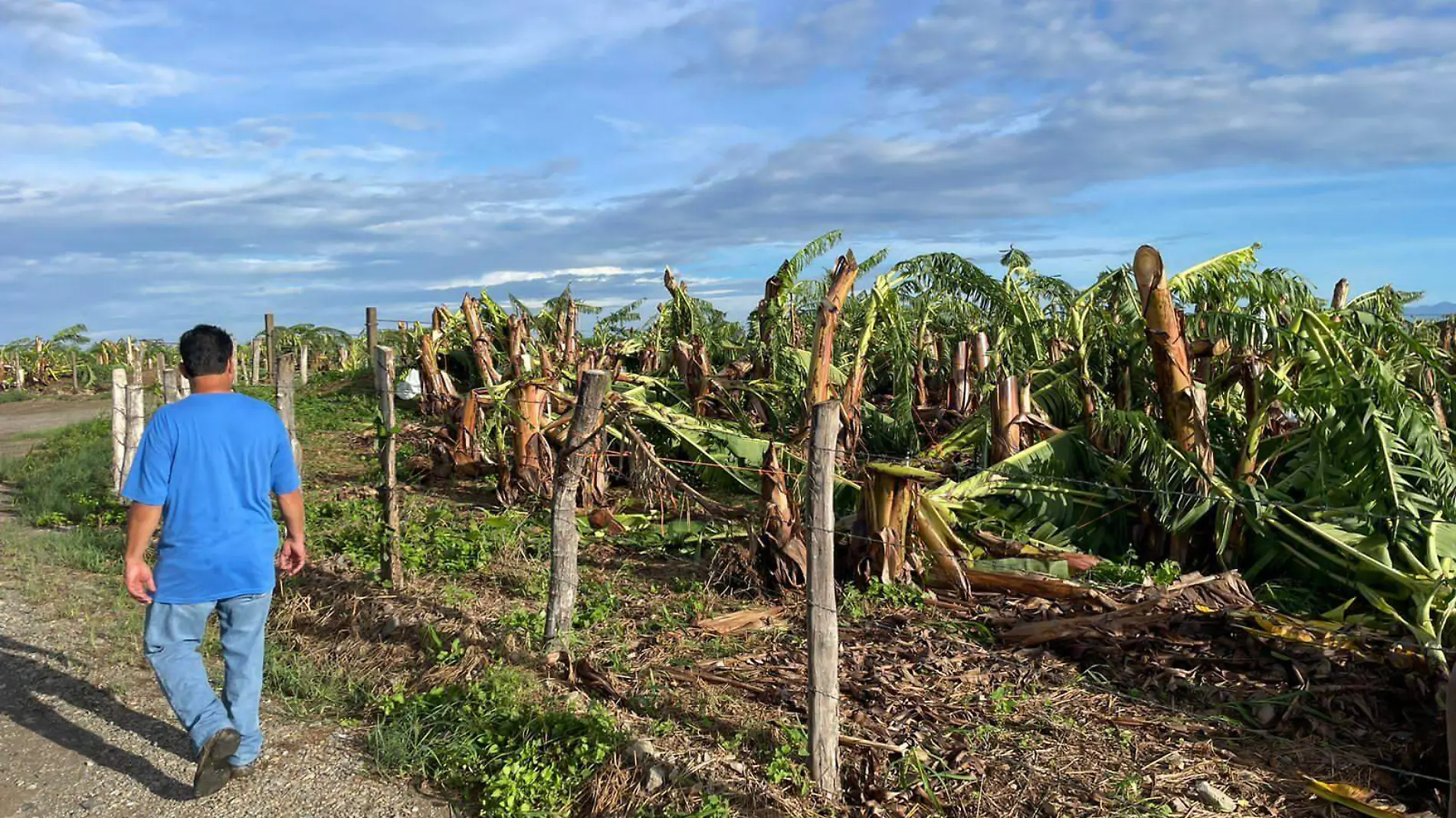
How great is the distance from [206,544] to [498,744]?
58.9 inches

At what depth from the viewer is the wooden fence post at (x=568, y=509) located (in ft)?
17.2

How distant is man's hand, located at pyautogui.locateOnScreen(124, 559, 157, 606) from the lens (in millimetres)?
4043

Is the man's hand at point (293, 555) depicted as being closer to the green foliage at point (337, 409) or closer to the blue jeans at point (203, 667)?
the blue jeans at point (203, 667)

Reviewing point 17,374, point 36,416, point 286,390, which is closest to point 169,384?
point 286,390

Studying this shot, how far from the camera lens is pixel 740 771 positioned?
13.4 feet

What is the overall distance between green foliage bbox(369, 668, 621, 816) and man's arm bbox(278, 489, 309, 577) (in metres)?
0.86

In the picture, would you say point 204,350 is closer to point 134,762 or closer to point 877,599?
point 134,762

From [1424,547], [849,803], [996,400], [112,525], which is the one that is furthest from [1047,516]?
[112,525]

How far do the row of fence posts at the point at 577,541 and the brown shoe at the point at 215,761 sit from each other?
1.49 m

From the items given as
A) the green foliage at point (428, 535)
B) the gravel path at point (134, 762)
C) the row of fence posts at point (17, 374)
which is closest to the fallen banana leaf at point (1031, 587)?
the green foliage at point (428, 535)

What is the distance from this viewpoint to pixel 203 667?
433 centimetres

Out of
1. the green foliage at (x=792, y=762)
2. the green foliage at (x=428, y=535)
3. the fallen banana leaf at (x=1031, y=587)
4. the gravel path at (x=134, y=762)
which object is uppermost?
the green foliage at (x=428, y=535)

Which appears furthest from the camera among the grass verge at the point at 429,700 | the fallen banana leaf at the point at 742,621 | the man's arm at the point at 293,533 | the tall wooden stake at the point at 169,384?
the tall wooden stake at the point at 169,384

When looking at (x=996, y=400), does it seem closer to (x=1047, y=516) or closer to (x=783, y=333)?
(x=1047, y=516)
